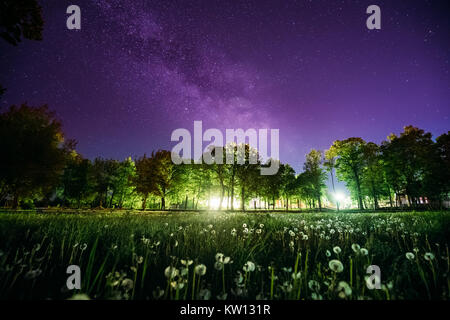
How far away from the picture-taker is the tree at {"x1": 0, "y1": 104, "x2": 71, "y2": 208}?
12.2 metres

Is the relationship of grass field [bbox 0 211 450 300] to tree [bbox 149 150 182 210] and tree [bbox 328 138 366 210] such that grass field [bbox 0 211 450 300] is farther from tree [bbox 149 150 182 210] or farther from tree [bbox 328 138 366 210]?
tree [bbox 328 138 366 210]

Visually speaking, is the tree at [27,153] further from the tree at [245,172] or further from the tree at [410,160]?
the tree at [410,160]

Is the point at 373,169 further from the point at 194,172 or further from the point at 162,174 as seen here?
the point at 162,174

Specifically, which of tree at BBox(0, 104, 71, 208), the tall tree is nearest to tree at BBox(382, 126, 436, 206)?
the tall tree

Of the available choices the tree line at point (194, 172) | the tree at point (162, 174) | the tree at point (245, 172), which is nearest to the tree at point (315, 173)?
the tree line at point (194, 172)

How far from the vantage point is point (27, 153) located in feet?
43.3

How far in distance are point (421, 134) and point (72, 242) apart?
40.7m

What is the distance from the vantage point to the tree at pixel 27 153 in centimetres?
1223

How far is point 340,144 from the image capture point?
34.4 m

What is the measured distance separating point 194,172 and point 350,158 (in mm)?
30206

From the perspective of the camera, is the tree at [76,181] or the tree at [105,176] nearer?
the tree at [76,181]

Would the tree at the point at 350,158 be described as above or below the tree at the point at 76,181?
above

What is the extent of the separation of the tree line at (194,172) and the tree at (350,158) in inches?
5.9

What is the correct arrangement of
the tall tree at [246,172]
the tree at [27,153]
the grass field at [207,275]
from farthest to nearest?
1. the tall tree at [246,172]
2. the tree at [27,153]
3. the grass field at [207,275]
